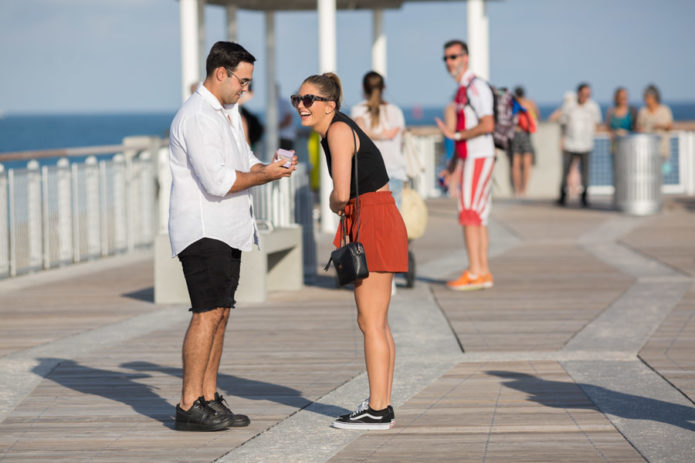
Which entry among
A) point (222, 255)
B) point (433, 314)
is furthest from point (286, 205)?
point (222, 255)

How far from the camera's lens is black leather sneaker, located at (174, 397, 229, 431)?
203 inches

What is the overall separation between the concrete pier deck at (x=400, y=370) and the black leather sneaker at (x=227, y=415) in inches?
2.6

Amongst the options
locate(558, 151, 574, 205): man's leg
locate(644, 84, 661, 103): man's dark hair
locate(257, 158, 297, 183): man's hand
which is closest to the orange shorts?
locate(257, 158, 297, 183): man's hand

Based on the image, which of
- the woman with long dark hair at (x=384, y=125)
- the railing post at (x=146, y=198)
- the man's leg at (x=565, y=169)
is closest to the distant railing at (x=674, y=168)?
the man's leg at (x=565, y=169)

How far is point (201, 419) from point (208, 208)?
0.91 m

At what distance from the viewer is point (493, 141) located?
9461 millimetres

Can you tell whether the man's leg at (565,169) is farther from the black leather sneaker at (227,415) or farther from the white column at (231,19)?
the black leather sneaker at (227,415)

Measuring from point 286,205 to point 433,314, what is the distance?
2124 millimetres

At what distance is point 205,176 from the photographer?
505cm

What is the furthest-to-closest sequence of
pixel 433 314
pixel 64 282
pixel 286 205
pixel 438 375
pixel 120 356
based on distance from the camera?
pixel 64 282
pixel 286 205
pixel 433 314
pixel 120 356
pixel 438 375

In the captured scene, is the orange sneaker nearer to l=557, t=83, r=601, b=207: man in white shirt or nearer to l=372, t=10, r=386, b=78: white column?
l=372, t=10, r=386, b=78: white column

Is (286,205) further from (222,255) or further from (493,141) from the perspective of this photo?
(222,255)

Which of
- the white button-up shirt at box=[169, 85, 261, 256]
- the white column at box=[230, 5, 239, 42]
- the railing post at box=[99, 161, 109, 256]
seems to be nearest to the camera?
the white button-up shirt at box=[169, 85, 261, 256]

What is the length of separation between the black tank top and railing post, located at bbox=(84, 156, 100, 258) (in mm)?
7849
